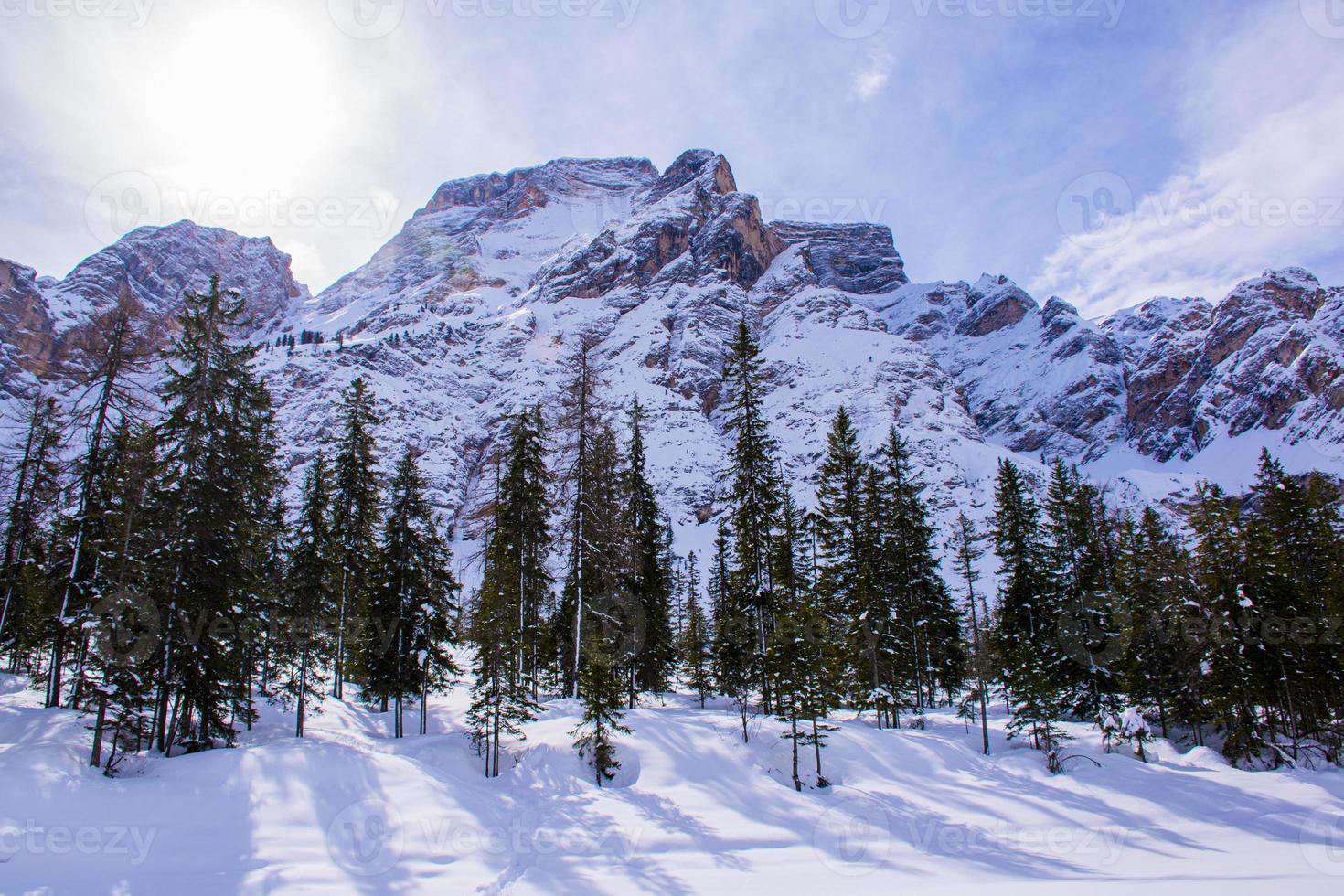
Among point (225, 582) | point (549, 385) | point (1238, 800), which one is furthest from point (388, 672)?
point (549, 385)

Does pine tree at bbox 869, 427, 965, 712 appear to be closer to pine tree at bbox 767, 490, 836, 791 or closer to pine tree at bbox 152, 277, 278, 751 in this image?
pine tree at bbox 767, 490, 836, 791

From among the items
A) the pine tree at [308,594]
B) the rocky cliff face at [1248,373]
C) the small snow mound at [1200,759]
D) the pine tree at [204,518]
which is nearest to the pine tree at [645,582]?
the pine tree at [308,594]

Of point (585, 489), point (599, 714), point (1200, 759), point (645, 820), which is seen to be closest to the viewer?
point (645, 820)

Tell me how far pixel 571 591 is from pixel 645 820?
10808 mm

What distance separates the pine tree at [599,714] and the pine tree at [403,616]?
768 centimetres

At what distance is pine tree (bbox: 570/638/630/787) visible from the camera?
1719cm

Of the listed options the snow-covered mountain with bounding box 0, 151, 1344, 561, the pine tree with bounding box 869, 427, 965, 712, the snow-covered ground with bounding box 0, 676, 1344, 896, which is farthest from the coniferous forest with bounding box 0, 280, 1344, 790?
the snow-covered mountain with bounding box 0, 151, 1344, 561

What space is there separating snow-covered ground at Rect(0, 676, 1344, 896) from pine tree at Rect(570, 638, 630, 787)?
0.45 m

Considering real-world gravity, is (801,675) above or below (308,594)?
below

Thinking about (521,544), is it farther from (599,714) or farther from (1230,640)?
(1230,640)

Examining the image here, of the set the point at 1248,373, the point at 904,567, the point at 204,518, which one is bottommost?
the point at 904,567

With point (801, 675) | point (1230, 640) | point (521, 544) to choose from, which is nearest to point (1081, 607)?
point (1230, 640)

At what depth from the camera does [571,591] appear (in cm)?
2409

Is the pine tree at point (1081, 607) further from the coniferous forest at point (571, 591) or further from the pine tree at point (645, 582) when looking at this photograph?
the pine tree at point (645, 582)
